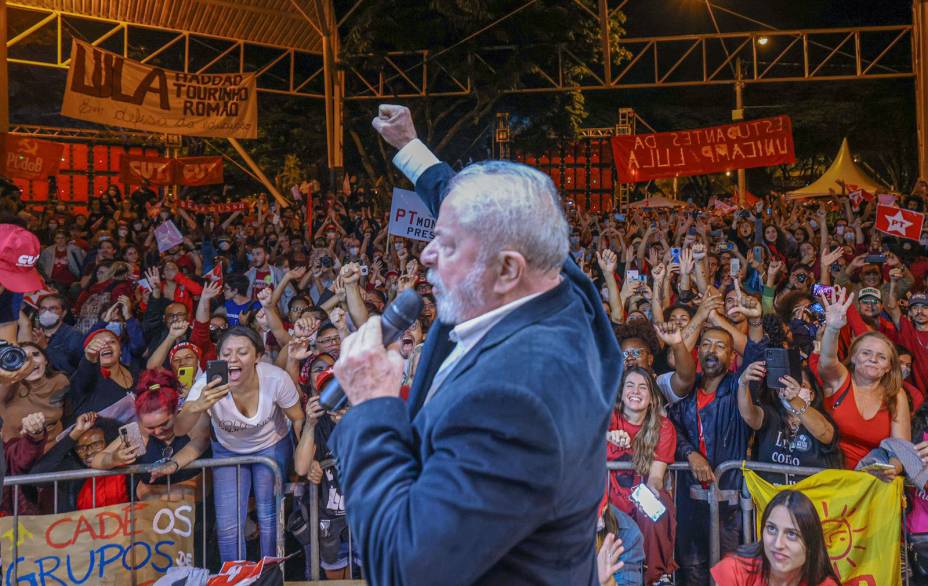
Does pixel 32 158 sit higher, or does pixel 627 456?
pixel 32 158

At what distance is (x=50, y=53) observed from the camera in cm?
2769

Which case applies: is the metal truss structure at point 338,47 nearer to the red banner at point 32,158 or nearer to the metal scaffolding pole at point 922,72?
the metal scaffolding pole at point 922,72

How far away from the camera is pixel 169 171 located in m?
16.7

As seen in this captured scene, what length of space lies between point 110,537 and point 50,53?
26975mm

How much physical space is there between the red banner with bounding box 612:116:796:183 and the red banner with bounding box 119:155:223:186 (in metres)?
7.76

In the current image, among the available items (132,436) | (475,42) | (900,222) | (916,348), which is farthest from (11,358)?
(475,42)

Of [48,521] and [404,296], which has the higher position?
[404,296]

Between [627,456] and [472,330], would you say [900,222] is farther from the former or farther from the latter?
[472,330]

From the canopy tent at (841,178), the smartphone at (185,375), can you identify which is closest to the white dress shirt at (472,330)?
the smartphone at (185,375)

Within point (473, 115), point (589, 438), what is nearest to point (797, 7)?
point (473, 115)

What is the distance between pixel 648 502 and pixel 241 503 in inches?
91.9

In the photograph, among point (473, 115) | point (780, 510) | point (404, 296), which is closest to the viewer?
point (404, 296)

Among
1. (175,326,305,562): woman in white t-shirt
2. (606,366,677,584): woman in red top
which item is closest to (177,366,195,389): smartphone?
(175,326,305,562): woman in white t-shirt

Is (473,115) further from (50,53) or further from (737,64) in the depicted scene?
(50,53)
